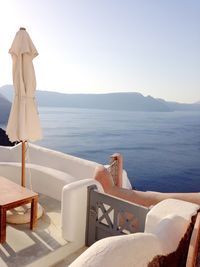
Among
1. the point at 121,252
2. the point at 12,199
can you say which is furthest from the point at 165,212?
the point at 12,199

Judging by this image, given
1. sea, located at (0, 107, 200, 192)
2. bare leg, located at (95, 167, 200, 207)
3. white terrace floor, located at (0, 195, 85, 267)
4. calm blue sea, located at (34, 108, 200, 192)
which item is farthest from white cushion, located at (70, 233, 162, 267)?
calm blue sea, located at (34, 108, 200, 192)

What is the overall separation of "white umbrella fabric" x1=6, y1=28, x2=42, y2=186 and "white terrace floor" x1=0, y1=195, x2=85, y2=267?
1.51 m

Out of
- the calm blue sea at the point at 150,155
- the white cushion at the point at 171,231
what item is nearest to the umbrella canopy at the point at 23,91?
the white cushion at the point at 171,231

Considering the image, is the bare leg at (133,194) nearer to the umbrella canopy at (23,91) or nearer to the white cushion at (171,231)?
the umbrella canopy at (23,91)

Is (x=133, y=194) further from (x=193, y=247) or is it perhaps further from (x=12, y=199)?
(x=193, y=247)

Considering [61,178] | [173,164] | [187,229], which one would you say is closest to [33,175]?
[61,178]

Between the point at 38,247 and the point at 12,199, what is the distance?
31.0 inches

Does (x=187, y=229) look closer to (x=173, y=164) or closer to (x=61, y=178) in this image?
(x=61, y=178)

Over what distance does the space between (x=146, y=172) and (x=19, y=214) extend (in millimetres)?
53110

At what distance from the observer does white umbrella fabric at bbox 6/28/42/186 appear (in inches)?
170

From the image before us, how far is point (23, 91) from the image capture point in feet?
14.7

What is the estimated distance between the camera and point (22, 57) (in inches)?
174

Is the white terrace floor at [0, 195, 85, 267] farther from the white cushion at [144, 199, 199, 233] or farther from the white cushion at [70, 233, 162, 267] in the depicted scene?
the white cushion at [70, 233, 162, 267]

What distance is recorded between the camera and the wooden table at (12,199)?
144 inches
